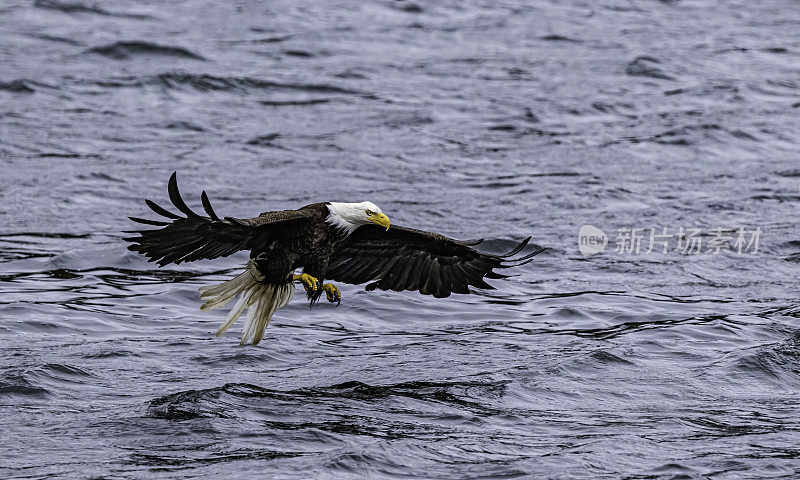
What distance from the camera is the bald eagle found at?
691 cm

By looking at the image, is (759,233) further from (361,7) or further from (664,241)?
(361,7)

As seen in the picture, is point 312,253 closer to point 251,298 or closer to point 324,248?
point 324,248

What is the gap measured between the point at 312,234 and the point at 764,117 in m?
9.19

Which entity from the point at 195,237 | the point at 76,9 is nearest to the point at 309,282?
the point at 195,237

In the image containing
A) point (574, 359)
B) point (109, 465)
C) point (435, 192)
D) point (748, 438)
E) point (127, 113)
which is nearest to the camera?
point (109, 465)

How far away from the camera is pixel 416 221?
11797 mm

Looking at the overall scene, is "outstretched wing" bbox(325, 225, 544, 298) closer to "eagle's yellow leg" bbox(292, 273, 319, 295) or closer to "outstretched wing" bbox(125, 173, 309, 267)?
"eagle's yellow leg" bbox(292, 273, 319, 295)

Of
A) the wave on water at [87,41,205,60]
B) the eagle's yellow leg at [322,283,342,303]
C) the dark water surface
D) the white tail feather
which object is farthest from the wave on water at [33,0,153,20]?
the eagle's yellow leg at [322,283,342,303]

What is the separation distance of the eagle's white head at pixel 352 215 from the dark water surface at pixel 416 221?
885 millimetres

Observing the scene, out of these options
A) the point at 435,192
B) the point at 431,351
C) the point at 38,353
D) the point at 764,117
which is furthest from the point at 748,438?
the point at 764,117

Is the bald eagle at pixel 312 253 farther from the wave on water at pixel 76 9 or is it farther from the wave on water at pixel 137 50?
the wave on water at pixel 76 9

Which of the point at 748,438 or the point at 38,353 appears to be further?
the point at 38,353

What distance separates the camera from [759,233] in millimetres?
11547

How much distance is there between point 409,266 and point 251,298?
41.2 inches
